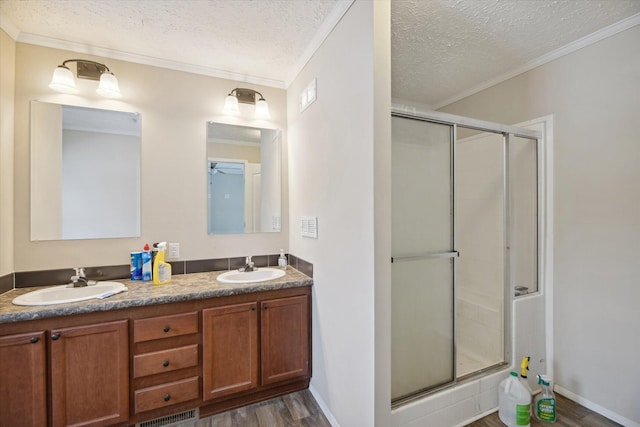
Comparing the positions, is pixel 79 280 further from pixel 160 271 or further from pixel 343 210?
pixel 343 210

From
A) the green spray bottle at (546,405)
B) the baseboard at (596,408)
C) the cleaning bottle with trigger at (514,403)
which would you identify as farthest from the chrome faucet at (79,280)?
the baseboard at (596,408)

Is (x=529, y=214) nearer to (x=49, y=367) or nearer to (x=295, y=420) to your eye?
(x=295, y=420)

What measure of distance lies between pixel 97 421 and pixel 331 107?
2.28m

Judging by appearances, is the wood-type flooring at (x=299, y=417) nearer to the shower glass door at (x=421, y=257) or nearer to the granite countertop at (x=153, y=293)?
the shower glass door at (x=421, y=257)

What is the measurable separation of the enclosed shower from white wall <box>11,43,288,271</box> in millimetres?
1264

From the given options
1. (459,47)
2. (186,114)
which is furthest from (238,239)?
(459,47)

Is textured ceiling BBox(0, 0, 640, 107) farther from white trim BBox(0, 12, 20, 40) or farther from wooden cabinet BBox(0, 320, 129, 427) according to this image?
wooden cabinet BBox(0, 320, 129, 427)

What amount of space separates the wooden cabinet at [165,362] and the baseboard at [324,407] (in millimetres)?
790

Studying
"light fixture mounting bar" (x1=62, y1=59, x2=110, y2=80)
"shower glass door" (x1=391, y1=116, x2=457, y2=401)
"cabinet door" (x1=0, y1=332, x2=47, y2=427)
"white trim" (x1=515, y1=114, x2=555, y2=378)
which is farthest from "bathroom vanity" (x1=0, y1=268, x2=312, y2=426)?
"white trim" (x1=515, y1=114, x2=555, y2=378)

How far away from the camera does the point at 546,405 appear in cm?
173

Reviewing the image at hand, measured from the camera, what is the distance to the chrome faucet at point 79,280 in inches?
71.5

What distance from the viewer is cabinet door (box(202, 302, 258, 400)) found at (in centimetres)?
176

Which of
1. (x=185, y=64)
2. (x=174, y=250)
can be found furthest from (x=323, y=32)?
(x=174, y=250)

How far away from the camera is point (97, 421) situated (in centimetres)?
154
